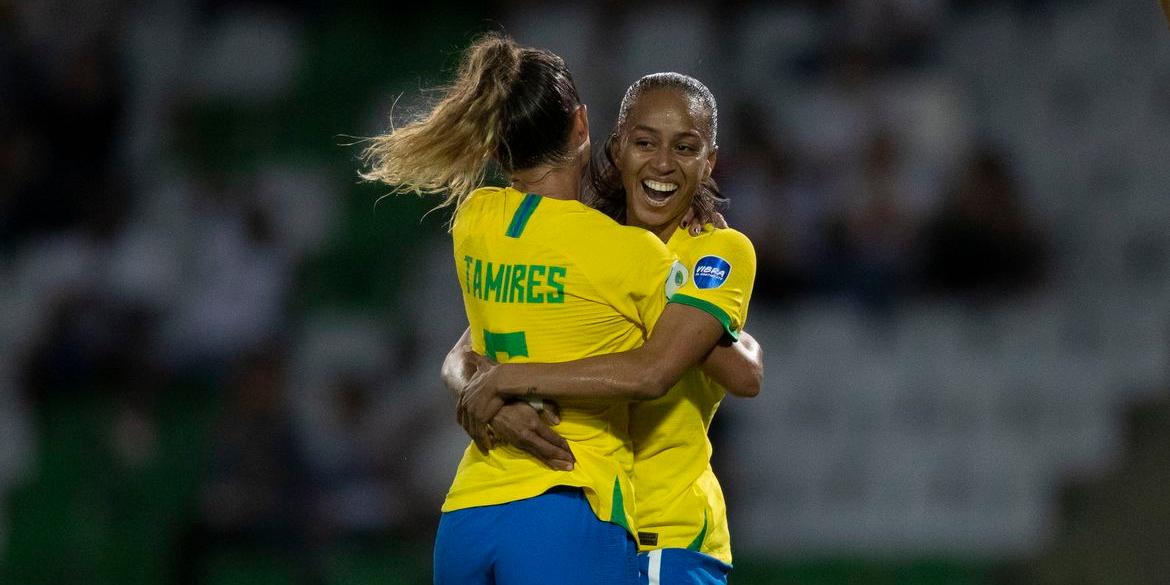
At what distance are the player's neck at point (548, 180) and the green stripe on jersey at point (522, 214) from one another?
37 mm

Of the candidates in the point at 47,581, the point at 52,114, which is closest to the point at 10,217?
the point at 52,114

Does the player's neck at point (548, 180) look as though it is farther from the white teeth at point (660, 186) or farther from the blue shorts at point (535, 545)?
the blue shorts at point (535, 545)

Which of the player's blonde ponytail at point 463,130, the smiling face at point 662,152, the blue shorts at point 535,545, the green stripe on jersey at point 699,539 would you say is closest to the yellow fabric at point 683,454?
the green stripe on jersey at point 699,539

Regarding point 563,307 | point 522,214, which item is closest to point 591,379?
point 563,307

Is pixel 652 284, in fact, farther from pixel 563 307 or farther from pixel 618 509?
pixel 618 509

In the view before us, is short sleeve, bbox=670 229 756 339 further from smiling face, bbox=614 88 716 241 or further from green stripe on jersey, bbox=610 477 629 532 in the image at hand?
green stripe on jersey, bbox=610 477 629 532

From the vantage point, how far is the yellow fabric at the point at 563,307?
299cm

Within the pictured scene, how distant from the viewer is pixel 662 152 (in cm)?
330

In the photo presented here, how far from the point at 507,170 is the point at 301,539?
4.35 m

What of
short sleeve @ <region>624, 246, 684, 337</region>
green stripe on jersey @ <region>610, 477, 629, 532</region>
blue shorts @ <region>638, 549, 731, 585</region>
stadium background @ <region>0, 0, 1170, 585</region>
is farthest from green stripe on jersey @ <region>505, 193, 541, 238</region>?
stadium background @ <region>0, 0, 1170, 585</region>

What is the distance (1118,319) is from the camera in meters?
7.48

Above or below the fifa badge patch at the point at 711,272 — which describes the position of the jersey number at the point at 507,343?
below

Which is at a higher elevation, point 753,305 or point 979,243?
point 979,243

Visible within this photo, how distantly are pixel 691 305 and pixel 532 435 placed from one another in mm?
451
